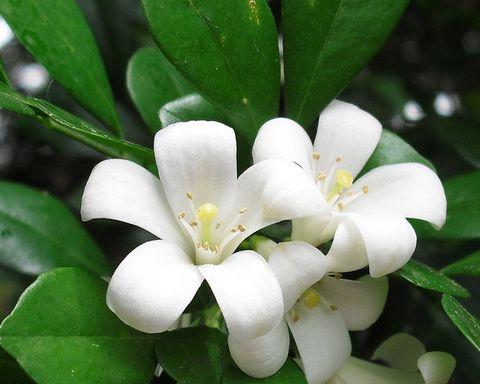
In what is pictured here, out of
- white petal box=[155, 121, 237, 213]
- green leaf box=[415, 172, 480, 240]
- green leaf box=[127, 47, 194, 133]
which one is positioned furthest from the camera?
green leaf box=[127, 47, 194, 133]

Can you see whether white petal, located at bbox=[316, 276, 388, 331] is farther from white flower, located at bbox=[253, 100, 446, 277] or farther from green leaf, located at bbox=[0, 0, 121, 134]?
green leaf, located at bbox=[0, 0, 121, 134]

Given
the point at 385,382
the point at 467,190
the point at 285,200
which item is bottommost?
the point at 385,382

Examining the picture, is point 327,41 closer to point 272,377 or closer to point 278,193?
point 278,193

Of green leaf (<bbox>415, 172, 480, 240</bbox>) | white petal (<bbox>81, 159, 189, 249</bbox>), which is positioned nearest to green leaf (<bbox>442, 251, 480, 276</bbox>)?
green leaf (<bbox>415, 172, 480, 240</bbox>)

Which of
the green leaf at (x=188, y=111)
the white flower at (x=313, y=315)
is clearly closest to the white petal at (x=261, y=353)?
the white flower at (x=313, y=315)

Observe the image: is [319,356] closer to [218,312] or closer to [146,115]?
[218,312]

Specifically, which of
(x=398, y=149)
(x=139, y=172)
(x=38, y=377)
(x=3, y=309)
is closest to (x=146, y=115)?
(x=139, y=172)

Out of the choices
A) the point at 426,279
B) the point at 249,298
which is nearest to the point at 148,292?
the point at 249,298

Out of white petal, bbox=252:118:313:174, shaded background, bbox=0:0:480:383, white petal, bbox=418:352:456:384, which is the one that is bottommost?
shaded background, bbox=0:0:480:383
